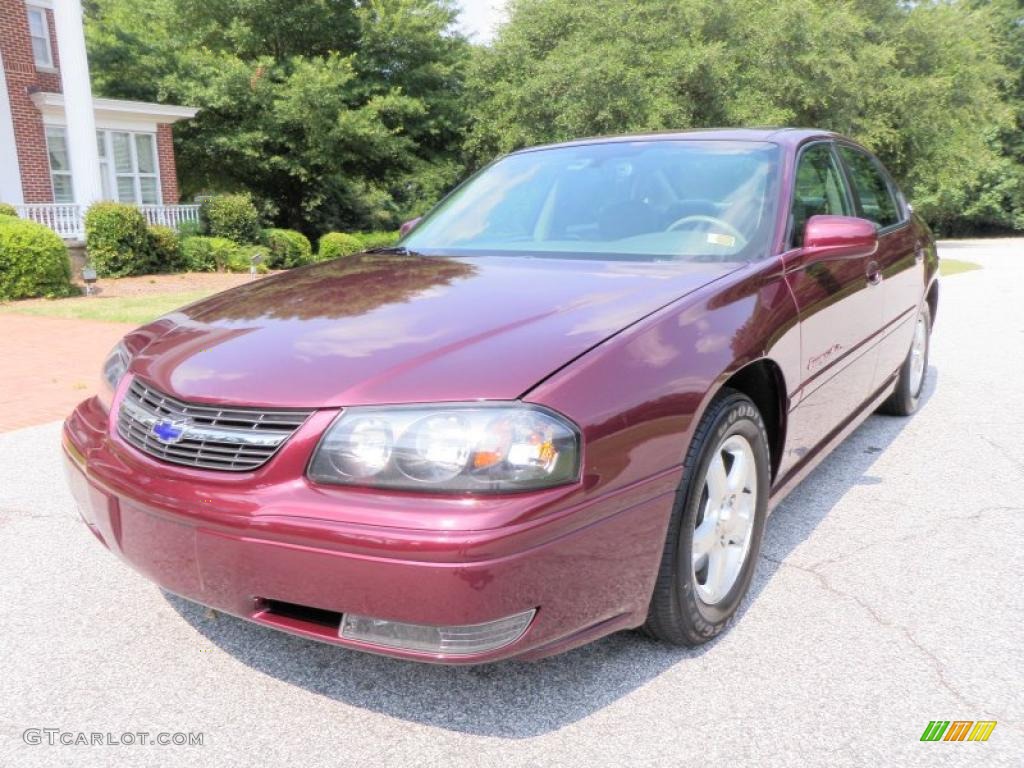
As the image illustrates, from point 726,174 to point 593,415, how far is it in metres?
1.72

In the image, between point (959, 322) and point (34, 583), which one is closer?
point (34, 583)

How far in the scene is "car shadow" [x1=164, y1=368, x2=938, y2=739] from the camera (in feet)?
7.31

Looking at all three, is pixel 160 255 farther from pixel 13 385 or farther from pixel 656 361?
pixel 656 361

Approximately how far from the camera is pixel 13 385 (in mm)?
6469

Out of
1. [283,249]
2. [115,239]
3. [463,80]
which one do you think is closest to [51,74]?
[283,249]

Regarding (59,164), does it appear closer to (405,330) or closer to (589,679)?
(405,330)

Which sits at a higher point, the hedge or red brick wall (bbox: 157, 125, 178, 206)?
red brick wall (bbox: 157, 125, 178, 206)

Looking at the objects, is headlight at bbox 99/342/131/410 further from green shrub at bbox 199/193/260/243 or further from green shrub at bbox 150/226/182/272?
green shrub at bbox 199/193/260/243

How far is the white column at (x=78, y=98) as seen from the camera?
15.8 meters

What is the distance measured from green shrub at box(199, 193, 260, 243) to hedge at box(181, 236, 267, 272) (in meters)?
1.55

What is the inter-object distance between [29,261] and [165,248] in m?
4.46

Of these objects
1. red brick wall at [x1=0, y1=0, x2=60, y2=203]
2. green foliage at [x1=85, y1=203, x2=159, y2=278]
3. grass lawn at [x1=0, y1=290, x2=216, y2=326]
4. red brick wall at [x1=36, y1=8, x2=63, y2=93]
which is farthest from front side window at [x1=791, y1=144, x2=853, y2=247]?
red brick wall at [x1=36, y1=8, x2=63, y2=93]

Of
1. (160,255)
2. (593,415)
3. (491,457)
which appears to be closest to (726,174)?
(593,415)

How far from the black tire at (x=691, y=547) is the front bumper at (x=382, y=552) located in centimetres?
8
